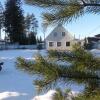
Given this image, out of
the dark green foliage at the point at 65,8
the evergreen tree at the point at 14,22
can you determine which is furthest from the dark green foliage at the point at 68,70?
the evergreen tree at the point at 14,22

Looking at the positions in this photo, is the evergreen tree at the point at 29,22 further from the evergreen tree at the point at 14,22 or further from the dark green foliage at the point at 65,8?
the dark green foliage at the point at 65,8

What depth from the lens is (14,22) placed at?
6550 centimetres

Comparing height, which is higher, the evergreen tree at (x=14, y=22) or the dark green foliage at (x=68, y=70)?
the evergreen tree at (x=14, y=22)

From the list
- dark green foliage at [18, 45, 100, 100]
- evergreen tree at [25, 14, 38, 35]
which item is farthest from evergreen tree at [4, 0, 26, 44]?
dark green foliage at [18, 45, 100, 100]

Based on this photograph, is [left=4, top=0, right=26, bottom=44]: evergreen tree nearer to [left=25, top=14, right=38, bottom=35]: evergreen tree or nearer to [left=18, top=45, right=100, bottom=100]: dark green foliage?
[left=25, top=14, right=38, bottom=35]: evergreen tree

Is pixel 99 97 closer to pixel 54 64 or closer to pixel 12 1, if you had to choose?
pixel 54 64

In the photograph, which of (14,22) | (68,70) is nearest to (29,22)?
(14,22)

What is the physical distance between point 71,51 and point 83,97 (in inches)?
12.6

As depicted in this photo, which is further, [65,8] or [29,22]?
[29,22]

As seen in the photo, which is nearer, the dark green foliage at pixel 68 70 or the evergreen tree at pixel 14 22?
the dark green foliage at pixel 68 70

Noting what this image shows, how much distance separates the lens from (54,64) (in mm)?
2330

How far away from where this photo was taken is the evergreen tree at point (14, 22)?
65000mm

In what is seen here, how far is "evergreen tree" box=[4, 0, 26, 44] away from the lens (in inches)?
2559

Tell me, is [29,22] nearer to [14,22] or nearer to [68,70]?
[14,22]
